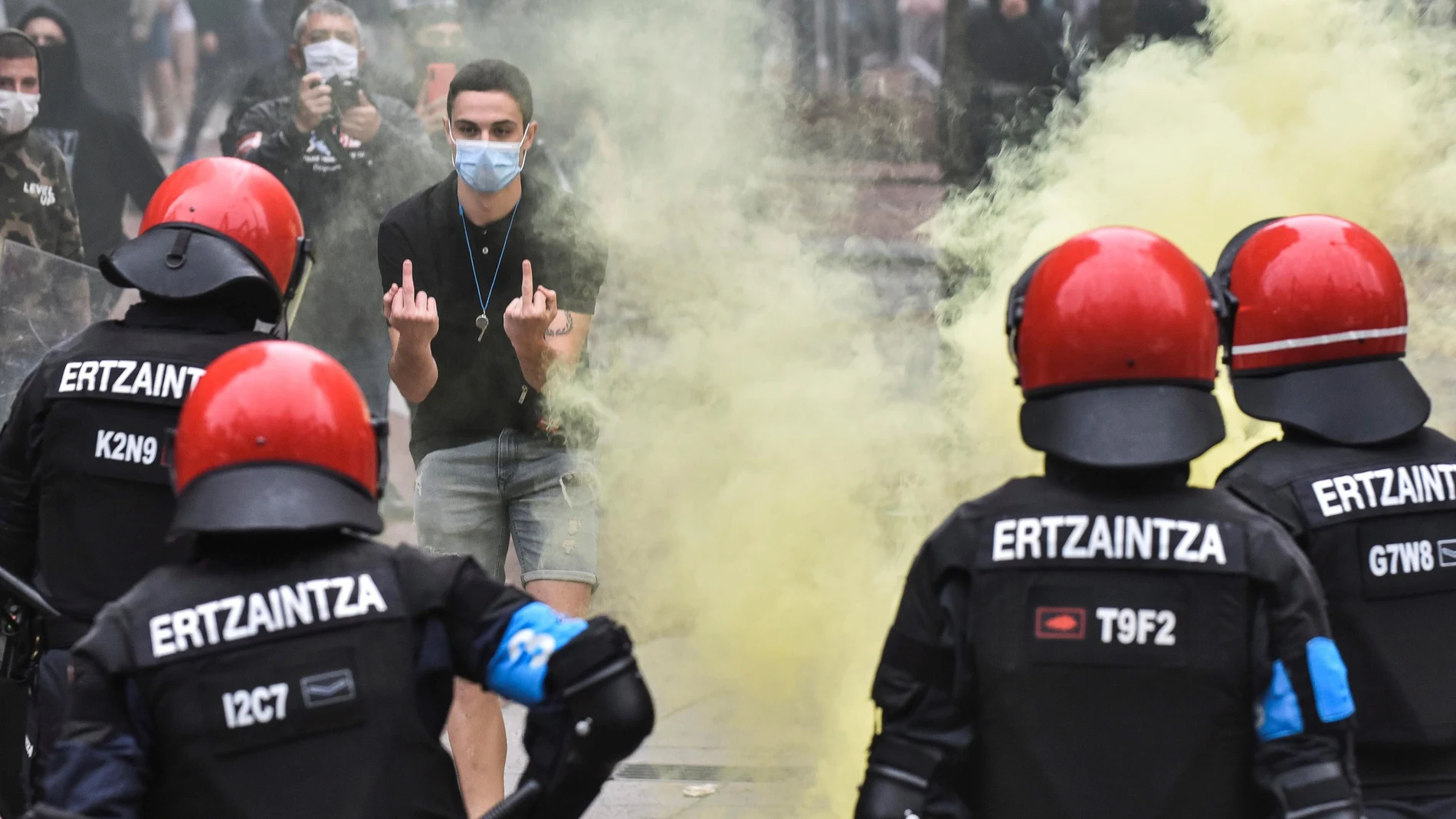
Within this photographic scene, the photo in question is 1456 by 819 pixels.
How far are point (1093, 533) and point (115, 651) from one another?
4.49ft

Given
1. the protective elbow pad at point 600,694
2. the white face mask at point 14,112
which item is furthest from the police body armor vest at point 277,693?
the white face mask at point 14,112

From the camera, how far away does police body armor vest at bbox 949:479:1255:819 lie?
2500 mm

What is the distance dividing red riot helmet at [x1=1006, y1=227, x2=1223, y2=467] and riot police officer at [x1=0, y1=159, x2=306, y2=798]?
1.64 metres

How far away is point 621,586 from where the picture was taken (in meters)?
6.60

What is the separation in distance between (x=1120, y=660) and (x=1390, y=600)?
647mm

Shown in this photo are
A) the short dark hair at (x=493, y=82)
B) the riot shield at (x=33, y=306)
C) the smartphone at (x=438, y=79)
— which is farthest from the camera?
the smartphone at (x=438, y=79)

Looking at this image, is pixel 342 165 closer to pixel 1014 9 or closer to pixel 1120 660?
pixel 1014 9

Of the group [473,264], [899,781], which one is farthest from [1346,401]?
[473,264]

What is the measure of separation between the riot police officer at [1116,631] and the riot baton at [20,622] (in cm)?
173

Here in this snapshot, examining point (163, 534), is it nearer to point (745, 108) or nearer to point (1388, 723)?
point (1388, 723)

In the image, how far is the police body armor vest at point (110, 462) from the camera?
3.34 meters

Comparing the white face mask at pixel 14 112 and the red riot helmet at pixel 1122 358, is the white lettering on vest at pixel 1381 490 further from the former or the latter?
the white face mask at pixel 14 112

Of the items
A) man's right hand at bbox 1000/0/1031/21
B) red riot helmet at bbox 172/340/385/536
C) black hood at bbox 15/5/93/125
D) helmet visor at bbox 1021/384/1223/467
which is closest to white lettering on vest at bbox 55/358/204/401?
red riot helmet at bbox 172/340/385/536

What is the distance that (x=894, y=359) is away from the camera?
5520 millimetres
